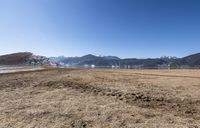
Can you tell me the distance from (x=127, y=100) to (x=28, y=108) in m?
5.92

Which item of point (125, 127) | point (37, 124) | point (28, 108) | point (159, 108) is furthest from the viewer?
point (28, 108)

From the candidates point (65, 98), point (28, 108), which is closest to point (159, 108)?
point (65, 98)

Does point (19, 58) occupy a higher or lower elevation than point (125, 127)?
higher

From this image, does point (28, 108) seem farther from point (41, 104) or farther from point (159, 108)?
point (159, 108)

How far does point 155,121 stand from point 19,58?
108445 millimetres

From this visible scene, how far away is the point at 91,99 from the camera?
15.6 m

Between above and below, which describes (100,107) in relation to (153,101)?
below

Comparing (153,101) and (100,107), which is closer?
(100,107)

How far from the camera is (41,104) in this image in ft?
49.2

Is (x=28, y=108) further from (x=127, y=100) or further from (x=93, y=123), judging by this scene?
(x=127, y=100)

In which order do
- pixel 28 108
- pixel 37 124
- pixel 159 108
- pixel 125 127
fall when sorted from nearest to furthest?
pixel 125 127 < pixel 37 124 < pixel 159 108 < pixel 28 108

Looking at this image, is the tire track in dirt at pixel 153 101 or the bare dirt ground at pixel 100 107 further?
the tire track in dirt at pixel 153 101

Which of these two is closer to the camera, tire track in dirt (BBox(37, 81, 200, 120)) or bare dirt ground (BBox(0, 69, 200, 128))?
bare dirt ground (BBox(0, 69, 200, 128))

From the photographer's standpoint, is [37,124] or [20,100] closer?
[37,124]
